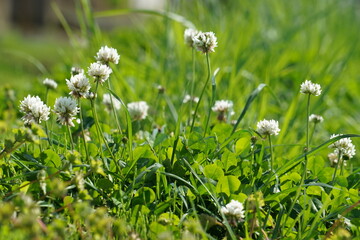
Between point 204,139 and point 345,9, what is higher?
point 345,9

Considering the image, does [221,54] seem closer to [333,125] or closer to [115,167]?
[333,125]

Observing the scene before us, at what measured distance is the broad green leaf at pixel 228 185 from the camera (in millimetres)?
1920

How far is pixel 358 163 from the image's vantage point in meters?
3.16

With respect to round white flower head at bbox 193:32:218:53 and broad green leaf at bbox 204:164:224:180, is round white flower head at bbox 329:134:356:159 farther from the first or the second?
round white flower head at bbox 193:32:218:53

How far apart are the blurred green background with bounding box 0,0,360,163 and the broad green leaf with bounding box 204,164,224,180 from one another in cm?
77

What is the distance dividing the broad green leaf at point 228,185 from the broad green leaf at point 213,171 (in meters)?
0.04

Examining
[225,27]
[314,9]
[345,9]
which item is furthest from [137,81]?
[345,9]

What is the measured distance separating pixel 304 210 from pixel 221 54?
249cm

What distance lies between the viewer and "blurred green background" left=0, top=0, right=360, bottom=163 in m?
3.46

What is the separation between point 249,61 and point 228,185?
7.64 feet

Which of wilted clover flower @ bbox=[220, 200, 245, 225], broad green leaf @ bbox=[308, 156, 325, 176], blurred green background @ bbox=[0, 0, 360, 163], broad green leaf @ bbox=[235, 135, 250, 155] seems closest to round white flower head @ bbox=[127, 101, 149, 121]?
blurred green background @ bbox=[0, 0, 360, 163]

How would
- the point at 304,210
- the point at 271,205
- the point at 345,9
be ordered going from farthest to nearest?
the point at 345,9
the point at 271,205
the point at 304,210

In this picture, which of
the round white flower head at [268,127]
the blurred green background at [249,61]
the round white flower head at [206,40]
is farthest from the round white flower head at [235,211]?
the blurred green background at [249,61]

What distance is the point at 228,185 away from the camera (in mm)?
1932
